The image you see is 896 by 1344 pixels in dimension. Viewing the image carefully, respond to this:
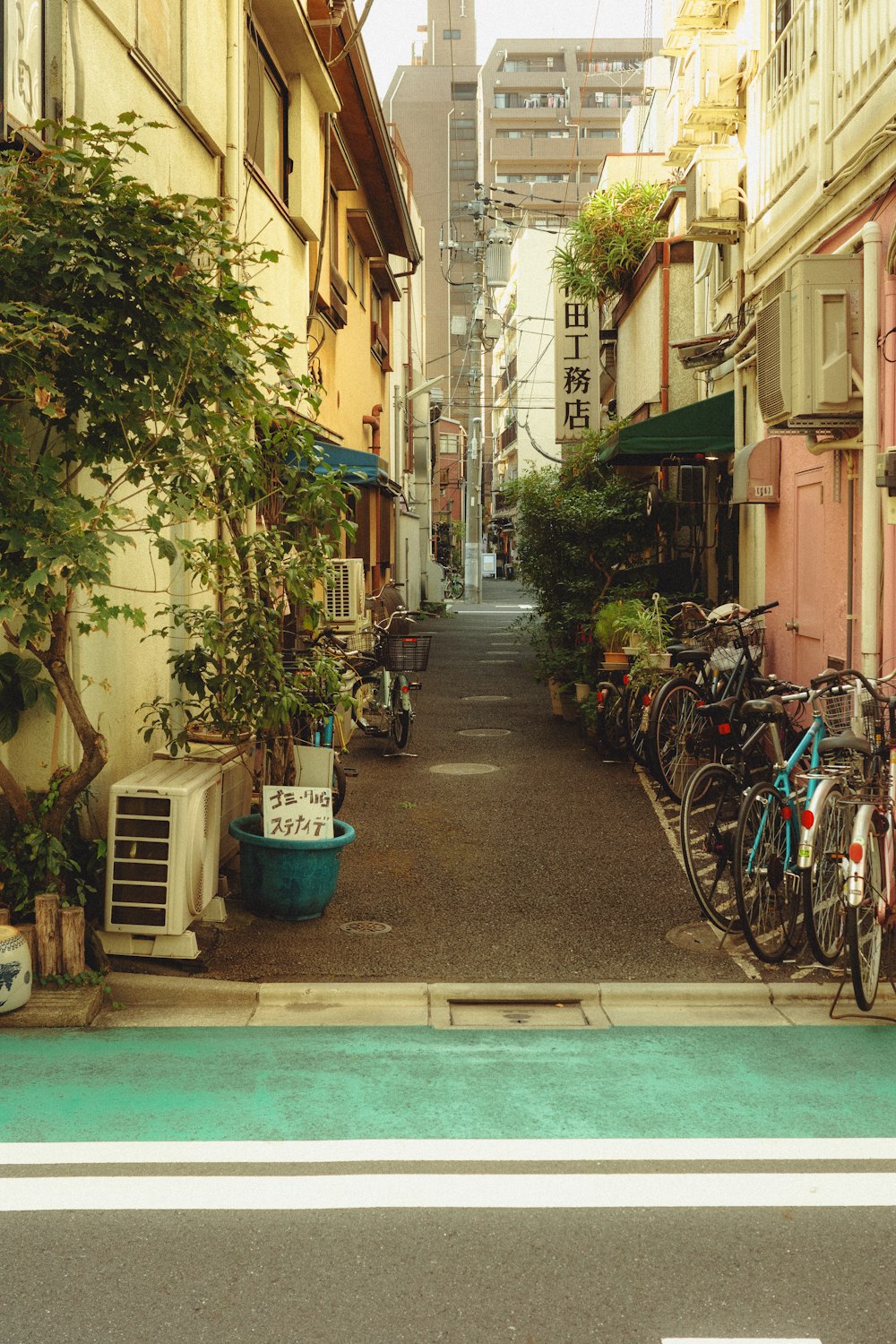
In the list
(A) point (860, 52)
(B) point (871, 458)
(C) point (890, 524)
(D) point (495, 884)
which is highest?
(A) point (860, 52)

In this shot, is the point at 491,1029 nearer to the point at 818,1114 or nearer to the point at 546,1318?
the point at 818,1114

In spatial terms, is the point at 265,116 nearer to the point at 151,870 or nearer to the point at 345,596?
the point at 345,596

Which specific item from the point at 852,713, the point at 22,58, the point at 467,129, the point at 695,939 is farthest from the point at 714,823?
the point at 467,129

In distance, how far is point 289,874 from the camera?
761 cm

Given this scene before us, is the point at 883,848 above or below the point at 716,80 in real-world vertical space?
below

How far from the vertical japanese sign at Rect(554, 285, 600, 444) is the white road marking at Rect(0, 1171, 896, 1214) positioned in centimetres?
2014

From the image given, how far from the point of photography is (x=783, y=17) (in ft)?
37.4

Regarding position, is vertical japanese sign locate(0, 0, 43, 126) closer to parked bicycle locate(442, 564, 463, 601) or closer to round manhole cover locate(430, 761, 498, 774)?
round manhole cover locate(430, 761, 498, 774)

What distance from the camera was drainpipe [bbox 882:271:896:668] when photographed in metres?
7.83

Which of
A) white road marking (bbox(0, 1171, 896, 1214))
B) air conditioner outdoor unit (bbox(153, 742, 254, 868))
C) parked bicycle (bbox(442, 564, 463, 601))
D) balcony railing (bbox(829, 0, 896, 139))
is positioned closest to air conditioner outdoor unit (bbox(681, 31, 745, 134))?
balcony railing (bbox(829, 0, 896, 139))

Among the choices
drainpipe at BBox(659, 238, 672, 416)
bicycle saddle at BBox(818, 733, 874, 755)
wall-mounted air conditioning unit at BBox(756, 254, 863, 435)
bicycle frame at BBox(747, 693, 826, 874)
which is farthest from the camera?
drainpipe at BBox(659, 238, 672, 416)

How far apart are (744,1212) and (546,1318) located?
951 mm

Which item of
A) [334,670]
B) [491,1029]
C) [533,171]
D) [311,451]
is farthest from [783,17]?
[533,171]

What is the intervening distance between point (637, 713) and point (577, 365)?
40.5 ft
